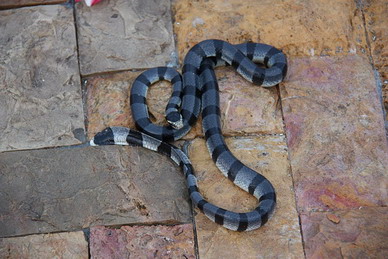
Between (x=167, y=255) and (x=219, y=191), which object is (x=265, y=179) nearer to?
(x=219, y=191)

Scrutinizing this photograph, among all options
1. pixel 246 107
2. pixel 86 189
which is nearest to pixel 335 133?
pixel 246 107

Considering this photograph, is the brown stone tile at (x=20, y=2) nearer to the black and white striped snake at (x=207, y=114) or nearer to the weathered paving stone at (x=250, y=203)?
the black and white striped snake at (x=207, y=114)

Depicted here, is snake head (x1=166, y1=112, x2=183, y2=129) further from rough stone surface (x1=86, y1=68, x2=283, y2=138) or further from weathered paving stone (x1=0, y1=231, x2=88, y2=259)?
weathered paving stone (x1=0, y1=231, x2=88, y2=259)

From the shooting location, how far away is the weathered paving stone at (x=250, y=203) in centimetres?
428

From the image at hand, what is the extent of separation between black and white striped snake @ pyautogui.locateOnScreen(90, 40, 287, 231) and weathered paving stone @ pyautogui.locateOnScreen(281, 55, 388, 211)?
0.33 m

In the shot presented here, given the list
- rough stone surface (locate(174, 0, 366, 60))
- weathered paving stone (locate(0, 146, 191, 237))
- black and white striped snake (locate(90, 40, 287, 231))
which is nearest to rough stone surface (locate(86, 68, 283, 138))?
black and white striped snake (locate(90, 40, 287, 231))

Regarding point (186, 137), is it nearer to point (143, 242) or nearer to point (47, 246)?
point (143, 242)

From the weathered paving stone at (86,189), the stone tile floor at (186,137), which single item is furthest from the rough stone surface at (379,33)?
the weathered paving stone at (86,189)

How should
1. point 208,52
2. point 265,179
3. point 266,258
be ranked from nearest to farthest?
point 266,258
point 265,179
point 208,52

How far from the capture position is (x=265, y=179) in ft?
14.8

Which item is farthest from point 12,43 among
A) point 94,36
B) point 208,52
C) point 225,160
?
point 225,160

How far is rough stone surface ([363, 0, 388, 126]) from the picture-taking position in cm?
535

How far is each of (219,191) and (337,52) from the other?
6.81ft

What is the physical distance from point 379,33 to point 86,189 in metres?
3.55
